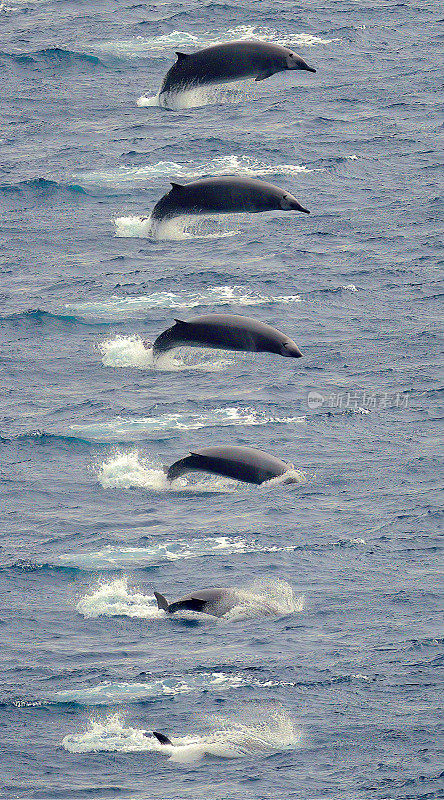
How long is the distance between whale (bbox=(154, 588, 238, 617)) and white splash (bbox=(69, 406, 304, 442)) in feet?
25.9

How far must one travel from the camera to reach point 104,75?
70000 mm

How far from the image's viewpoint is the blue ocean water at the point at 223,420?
114ft

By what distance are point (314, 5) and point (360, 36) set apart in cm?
372

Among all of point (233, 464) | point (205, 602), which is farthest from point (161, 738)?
point (233, 464)

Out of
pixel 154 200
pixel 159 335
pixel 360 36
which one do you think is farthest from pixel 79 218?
pixel 360 36

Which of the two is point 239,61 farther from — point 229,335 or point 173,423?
point 173,423

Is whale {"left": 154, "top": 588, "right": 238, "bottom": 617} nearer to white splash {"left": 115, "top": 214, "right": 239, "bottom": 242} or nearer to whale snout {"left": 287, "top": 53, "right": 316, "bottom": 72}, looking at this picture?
white splash {"left": 115, "top": 214, "right": 239, "bottom": 242}

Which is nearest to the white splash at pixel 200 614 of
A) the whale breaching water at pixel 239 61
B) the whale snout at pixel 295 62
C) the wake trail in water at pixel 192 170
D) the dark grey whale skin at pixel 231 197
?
the dark grey whale skin at pixel 231 197

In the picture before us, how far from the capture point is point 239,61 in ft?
190

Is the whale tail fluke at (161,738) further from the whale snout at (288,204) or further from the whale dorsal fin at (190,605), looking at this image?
the whale snout at (288,204)

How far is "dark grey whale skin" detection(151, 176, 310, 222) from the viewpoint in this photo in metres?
53.0

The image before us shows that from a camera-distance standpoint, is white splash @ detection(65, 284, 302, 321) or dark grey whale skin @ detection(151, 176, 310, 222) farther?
dark grey whale skin @ detection(151, 176, 310, 222)

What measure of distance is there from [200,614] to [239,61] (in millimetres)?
23404

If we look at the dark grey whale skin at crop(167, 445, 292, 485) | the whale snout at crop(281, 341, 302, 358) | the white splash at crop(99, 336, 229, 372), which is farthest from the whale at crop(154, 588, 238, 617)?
the white splash at crop(99, 336, 229, 372)
